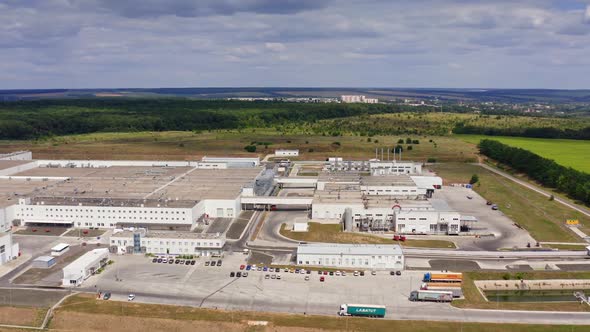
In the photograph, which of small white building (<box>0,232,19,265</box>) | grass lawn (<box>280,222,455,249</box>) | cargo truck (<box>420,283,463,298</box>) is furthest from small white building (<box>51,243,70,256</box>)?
cargo truck (<box>420,283,463,298</box>)

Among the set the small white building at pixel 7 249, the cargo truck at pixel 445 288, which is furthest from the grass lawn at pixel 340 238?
the small white building at pixel 7 249

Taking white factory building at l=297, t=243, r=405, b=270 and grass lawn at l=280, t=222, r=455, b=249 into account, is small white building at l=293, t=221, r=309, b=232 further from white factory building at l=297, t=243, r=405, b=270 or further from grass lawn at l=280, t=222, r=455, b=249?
white factory building at l=297, t=243, r=405, b=270

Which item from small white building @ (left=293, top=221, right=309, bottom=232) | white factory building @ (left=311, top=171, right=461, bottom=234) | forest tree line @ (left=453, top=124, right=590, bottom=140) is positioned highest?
forest tree line @ (left=453, top=124, right=590, bottom=140)

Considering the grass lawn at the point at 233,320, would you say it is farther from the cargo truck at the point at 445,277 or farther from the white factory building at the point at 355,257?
the white factory building at the point at 355,257

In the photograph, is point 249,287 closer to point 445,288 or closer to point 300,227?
point 445,288

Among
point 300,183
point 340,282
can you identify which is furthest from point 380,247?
point 300,183

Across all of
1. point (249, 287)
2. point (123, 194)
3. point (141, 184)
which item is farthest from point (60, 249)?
point (141, 184)
